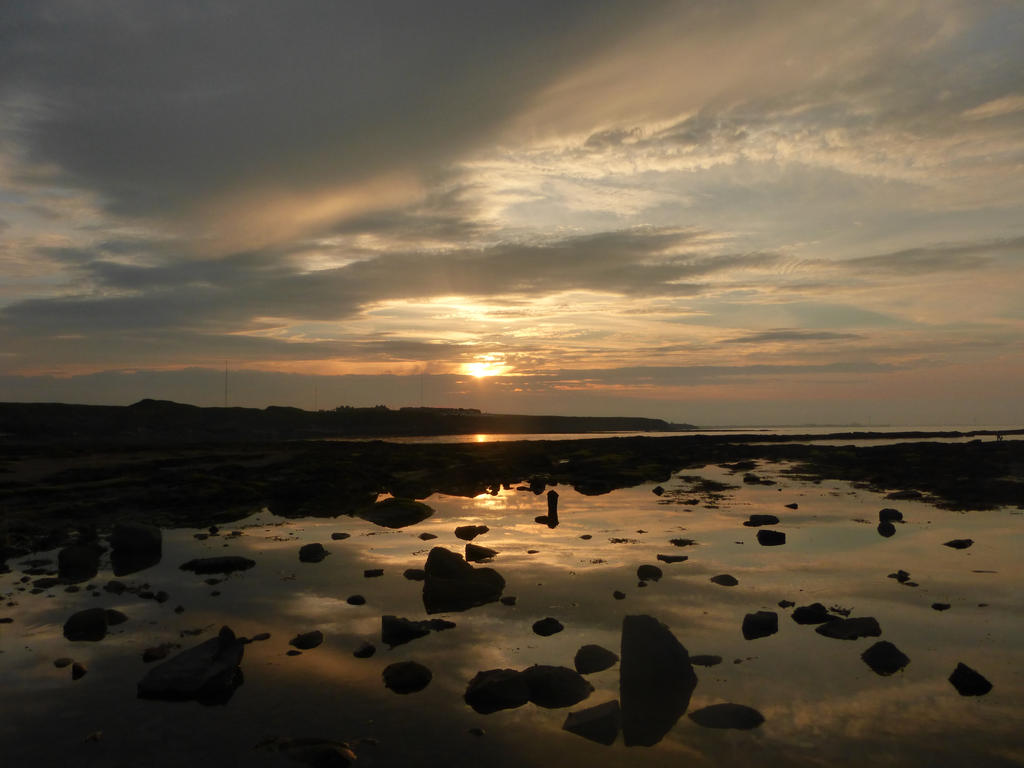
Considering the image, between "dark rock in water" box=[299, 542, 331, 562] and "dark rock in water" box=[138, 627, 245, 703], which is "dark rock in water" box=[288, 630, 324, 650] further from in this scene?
"dark rock in water" box=[299, 542, 331, 562]

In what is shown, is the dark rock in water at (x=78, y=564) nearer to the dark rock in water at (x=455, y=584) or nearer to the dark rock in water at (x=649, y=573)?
the dark rock in water at (x=455, y=584)

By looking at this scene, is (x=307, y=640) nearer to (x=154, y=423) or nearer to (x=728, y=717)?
(x=728, y=717)

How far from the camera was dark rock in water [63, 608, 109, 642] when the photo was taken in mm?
12973

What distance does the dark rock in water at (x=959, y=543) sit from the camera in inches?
835

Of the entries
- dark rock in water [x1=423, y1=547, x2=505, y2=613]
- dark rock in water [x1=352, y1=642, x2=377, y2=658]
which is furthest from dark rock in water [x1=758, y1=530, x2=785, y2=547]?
dark rock in water [x1=352, y1=642, x2=377, y2=658]

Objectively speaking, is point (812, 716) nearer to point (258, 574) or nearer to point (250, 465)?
point (258, 574)

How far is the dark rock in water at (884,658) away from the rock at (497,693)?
19.9ft

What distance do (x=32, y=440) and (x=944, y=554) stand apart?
422ft

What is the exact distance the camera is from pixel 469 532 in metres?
24.4

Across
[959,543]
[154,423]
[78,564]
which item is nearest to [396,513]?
[78,564]

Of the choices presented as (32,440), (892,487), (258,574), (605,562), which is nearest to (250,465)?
(258,574)

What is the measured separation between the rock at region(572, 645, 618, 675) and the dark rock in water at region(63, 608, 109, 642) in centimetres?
946

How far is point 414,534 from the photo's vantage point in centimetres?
2480

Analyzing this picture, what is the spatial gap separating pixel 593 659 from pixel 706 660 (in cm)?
200
